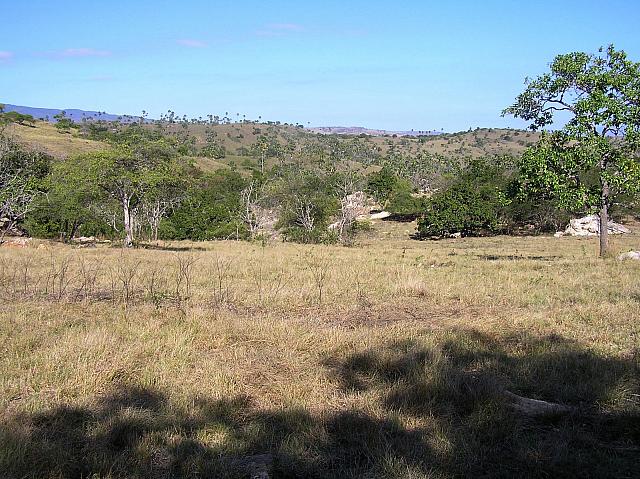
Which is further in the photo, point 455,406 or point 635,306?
point 635,306

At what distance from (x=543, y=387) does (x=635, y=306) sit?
4594mm

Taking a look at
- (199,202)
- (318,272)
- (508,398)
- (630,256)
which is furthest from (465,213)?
(508,398)

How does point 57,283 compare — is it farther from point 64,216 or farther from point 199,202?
point 199,202

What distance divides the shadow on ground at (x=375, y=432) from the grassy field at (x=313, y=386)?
0.02 metres

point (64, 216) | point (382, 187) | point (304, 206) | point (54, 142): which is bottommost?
point (64, 216)

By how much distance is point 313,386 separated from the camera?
203 inches

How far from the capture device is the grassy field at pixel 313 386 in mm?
3824

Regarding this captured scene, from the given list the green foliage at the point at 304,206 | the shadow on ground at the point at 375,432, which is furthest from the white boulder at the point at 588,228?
the shadow on ground at the point at 375,432

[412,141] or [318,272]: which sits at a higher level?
[412,141]

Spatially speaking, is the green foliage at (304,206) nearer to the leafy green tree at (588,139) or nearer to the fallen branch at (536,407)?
the leafy green tree at (588,139)

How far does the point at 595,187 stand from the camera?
60.6ft

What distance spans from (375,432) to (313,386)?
107cm

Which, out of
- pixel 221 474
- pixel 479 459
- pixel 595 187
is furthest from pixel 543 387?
pixel 595 187

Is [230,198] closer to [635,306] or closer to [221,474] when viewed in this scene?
[635,306]
